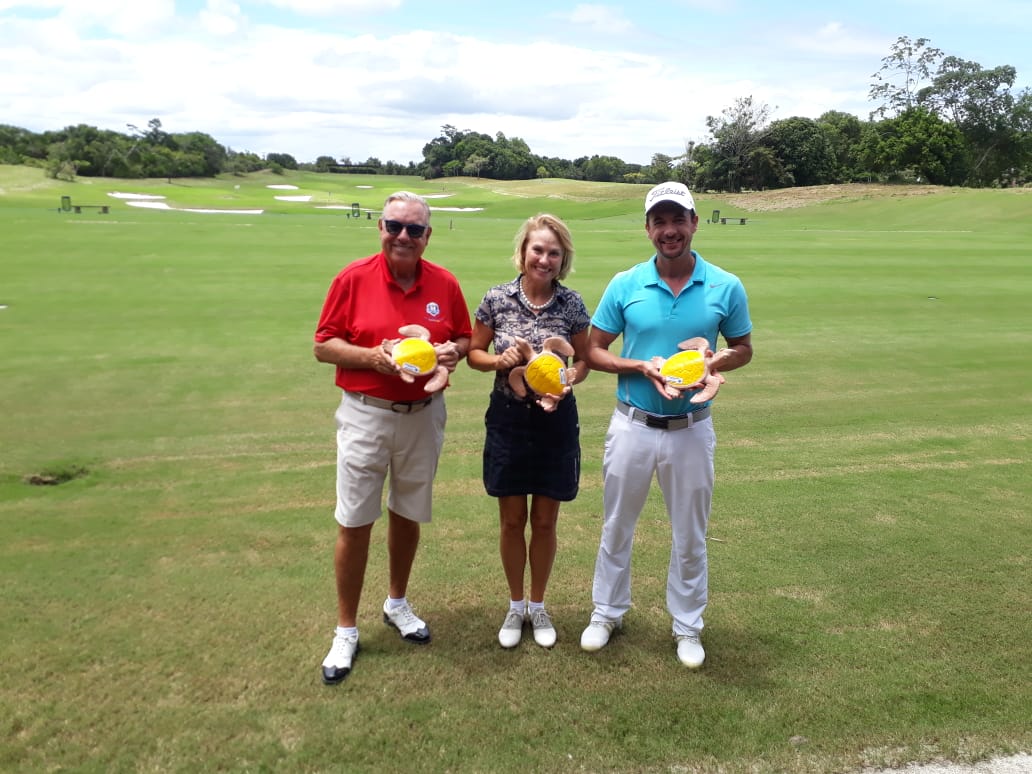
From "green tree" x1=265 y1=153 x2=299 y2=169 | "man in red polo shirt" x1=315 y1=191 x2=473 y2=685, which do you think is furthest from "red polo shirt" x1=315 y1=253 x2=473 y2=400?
"green tree" x1=265 y1=153 x2=299 y2=169

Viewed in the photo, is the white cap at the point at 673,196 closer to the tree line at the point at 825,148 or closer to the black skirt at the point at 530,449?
the black skirt at the point at 530,449

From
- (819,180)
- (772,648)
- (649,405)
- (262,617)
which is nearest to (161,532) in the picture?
(262,617)

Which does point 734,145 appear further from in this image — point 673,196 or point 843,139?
point 673,196

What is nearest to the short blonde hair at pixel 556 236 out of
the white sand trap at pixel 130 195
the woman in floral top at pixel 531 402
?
the woman in floral top at pixel 531 402

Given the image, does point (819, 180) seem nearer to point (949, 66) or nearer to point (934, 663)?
point (949, 66)

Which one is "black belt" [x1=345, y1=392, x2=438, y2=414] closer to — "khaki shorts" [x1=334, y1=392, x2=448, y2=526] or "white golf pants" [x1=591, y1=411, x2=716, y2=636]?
"khaki shorts" [x1=334, y1=392, x2=448, y2=526]

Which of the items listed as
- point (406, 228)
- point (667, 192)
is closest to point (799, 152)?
point (667, 192)

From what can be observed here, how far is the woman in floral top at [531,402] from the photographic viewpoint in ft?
11.3

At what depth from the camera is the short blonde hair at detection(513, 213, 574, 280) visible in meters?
3.37

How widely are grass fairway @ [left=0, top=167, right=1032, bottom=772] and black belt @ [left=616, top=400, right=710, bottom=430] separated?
1.12 metres

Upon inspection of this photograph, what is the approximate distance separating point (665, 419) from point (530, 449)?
65 cm

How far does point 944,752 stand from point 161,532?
4.36 metres

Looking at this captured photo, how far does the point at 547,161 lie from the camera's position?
98625 mm

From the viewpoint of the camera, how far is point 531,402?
348 centimetres
